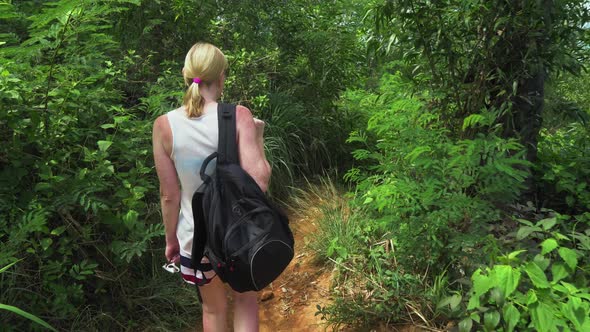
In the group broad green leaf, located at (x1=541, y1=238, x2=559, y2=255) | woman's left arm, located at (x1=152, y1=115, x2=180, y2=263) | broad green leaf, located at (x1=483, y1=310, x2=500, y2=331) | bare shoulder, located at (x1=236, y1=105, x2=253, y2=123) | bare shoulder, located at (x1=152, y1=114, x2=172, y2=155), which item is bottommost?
broad green leaf, located at (x1=483, y1=310, x2=500, y2=331)

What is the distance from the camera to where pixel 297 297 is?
3.99 meters

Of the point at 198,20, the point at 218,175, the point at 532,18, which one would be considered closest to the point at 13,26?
the point at 198,20

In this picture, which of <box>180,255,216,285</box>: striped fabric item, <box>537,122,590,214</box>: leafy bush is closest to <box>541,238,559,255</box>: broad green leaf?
<box>537,122,590,214</box>: leafy bush

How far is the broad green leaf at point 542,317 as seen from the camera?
2.23m

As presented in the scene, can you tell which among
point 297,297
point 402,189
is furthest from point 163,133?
point 297,297

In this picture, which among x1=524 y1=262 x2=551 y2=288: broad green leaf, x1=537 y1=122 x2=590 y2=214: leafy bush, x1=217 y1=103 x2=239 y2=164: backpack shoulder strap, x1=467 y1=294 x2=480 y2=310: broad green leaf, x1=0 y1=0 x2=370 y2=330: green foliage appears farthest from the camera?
x1=537 y1=122 x2=590 y2=214: leafy bush

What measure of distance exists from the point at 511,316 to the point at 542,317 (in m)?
0.15

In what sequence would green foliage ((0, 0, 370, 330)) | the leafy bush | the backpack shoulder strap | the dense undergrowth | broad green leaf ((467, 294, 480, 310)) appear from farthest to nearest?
1. the leafy bush
2. green foliage ((0, 0, 370, 330))
3. the dense undergrowth
4. broad green leaf ((467, 294, 480, 310))
5. the backpack shoulder strap

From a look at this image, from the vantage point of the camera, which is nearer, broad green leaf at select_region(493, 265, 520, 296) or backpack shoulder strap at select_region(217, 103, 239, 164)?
backpack shoulder strap at select_region(217, 103, 239, 164)

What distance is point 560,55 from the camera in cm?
321

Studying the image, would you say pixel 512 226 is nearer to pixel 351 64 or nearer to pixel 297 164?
pixel 297 164

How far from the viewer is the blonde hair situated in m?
2.13

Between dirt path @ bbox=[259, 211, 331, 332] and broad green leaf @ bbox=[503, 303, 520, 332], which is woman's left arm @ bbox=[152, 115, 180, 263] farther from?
broad green leaf @ bbox=[503, 303, 520, 332]

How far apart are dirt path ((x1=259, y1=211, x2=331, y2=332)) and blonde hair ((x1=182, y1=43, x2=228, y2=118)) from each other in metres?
2.07
